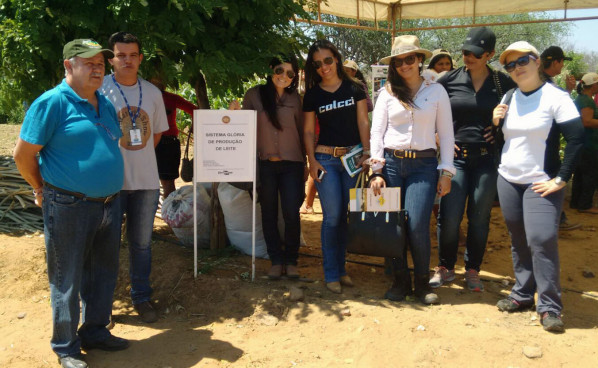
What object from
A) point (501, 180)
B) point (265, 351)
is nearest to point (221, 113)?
point (265, 351)

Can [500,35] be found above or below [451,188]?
above

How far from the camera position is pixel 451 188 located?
474cm

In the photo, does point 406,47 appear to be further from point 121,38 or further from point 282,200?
point 121,38

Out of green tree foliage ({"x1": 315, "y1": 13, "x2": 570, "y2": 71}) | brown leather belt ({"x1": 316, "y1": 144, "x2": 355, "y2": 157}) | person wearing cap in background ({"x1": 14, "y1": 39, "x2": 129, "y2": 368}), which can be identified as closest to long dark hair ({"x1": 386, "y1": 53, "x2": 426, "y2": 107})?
brown leather belt ({"x1": 316, "y1": 144, "x2": 355, "y2": 157})

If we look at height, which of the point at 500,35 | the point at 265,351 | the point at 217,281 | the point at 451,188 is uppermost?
the point at 500,35

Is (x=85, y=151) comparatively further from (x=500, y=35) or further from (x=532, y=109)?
(x=500, y=35)

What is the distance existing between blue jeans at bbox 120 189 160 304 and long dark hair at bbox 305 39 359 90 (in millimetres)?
1686

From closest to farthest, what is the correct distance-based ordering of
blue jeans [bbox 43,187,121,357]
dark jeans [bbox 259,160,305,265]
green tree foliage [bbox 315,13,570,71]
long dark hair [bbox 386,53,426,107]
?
blue jeans [bbox 43,187,121,357] → long dark hair [bbox 386,53,426,107] → dark jeans [bbox 259,160,305,265] → green tree foliage [bbox 315,13,570,71]

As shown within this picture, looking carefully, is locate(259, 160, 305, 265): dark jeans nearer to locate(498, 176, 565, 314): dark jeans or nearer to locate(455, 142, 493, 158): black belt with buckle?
locate(455, 142, 493, 158): black belt with buckle

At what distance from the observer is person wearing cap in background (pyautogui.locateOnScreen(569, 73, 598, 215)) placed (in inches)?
298

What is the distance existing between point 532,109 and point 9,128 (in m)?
16.3

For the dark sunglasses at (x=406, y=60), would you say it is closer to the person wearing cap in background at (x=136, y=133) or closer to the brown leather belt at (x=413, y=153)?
the brown leather belt at (x=413, y=153)

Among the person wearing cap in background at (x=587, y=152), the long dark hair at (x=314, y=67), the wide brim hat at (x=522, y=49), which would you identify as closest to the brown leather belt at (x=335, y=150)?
the long dark hair at (x=314, y=67)

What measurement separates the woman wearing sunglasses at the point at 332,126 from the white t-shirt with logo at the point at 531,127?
3.91 ft
